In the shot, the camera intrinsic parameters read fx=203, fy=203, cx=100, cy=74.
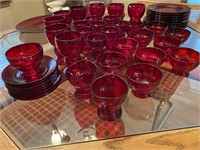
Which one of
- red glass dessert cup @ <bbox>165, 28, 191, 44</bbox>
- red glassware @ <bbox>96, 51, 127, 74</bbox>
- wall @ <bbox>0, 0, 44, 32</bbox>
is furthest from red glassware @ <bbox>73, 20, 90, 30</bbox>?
wall @ <bbox>0, 0, 44, 32</bbox>

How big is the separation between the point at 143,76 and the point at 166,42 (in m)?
0.24

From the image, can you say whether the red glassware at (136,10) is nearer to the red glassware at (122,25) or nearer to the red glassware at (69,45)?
the red glassware at (122,25)

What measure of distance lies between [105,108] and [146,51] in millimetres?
313

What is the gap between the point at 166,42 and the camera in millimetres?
830

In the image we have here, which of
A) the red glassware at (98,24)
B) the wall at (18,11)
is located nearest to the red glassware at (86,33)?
the red glassware at (98,24)

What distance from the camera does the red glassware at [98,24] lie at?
880 millimetres

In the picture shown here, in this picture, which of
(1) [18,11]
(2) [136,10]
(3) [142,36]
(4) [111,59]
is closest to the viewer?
(4) [111,59]

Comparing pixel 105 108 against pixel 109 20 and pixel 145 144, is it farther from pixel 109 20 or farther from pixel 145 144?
pixel 109 20

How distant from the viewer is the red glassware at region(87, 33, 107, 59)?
0.77m

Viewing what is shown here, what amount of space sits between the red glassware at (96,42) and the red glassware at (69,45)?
0.18 ft

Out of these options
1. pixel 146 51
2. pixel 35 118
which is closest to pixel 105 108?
pixel 35 118

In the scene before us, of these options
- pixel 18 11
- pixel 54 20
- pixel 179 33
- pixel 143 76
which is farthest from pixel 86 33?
pixel 18 11

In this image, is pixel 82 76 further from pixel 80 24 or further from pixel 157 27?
pixel 157 27

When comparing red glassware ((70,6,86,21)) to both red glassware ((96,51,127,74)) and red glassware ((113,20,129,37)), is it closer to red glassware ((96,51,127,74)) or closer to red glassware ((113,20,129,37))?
red glassware ((113,20,129,37))
